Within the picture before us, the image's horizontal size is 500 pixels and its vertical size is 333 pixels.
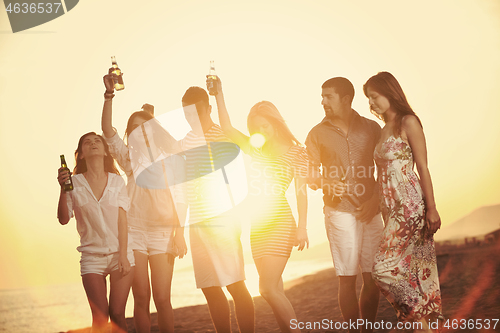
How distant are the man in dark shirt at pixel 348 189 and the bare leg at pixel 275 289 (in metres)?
0.53

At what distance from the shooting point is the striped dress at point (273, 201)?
310cm

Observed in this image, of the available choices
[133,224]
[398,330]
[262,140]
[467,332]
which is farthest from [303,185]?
[467,332]

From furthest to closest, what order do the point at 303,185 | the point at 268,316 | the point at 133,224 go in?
the point at 268,316 → the point at 133,224 → the point at 303,185

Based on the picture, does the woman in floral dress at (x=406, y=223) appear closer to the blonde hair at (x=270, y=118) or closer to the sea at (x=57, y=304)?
the blonde hair at (x=270, y=118)

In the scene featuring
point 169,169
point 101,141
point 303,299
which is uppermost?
point 101,141

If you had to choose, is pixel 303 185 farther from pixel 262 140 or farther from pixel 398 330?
pixel 398 330

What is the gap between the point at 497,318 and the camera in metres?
3.93

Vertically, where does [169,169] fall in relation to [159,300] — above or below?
above

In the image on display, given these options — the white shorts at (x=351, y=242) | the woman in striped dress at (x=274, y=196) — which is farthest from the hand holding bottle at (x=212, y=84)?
the white shorts at (x=351, y=242)

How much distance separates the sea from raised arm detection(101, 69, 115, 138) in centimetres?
206

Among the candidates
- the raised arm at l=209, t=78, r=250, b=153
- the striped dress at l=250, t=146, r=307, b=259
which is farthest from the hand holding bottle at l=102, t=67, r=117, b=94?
the striped dress at l=250, t=146, r=307, b=259

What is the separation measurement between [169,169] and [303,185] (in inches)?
44.2

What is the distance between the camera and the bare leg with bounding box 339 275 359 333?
10.8ft

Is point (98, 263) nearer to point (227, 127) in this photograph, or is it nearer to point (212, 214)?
point (212, 214)
